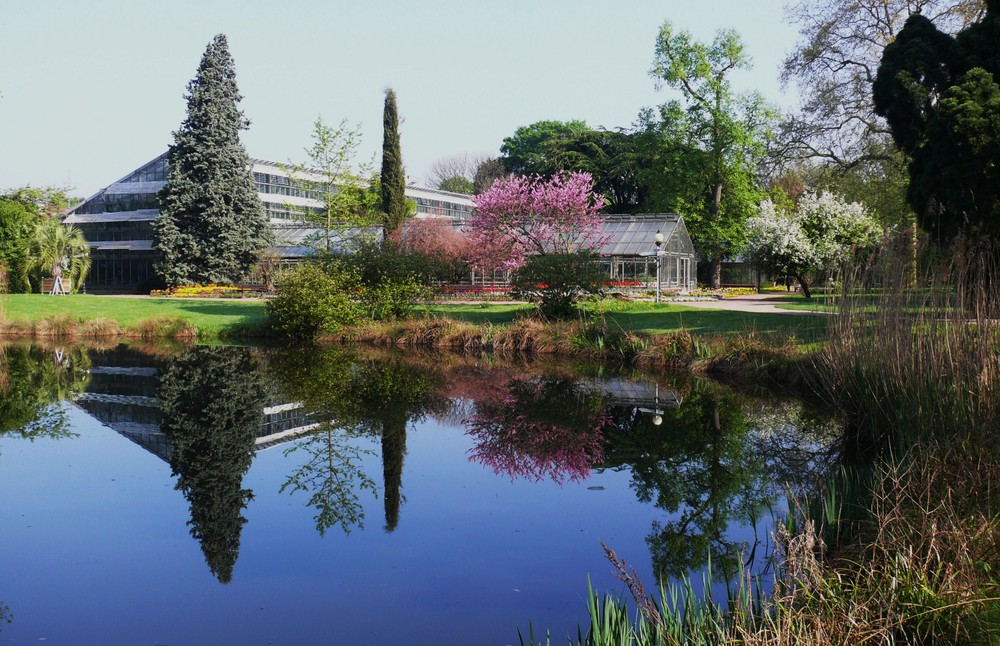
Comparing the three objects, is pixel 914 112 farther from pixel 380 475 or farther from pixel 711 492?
pixel 380 475

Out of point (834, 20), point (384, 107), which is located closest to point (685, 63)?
point (384, 107)

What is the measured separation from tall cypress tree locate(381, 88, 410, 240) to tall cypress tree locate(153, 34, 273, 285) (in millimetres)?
7642

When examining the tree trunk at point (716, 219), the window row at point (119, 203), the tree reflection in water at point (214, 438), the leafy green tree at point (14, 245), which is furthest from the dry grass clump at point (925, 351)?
the window row at point (119, 203)

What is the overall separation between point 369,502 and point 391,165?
34513mm

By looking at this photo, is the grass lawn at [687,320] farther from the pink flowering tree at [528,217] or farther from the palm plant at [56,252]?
the palm plant at [56,252]

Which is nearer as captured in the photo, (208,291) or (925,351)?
(925,351)

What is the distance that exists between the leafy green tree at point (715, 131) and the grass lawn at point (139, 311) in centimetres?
2475

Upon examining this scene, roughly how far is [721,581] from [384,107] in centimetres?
3771

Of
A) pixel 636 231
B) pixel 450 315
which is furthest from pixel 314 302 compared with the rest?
pixel 636 231

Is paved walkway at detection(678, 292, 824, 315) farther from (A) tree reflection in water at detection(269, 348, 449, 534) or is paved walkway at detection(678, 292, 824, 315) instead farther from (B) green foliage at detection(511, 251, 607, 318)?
(A) tree reflection in water at detection(269, 348, 449, 534)

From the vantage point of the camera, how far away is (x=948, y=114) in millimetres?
14453

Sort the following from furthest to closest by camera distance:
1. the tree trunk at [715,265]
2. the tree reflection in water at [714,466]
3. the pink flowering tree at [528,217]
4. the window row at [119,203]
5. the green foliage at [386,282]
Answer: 1. the window row at [119,203]
2. the tree trunk at [715,265]
3. the pink flowering tree at [528,217]
4. the green foliage at [386,282]
5. the tree reflection in water at [714,466]

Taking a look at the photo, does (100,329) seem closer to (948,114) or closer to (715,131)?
(948,114)

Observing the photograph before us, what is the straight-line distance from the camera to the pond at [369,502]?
5176mm
